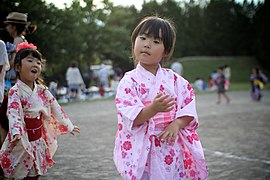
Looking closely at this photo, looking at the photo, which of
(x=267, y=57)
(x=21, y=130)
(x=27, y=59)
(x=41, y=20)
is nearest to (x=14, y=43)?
(x=27, y=59)

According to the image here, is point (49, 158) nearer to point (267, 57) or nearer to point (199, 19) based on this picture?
point (267, 57)

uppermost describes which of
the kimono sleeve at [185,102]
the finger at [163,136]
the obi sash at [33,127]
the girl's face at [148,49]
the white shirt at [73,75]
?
the girl's face at [148,49]

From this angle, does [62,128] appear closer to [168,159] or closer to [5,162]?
[5,162]

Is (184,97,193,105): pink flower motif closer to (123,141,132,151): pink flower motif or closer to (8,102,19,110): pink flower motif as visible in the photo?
(123,141,132,151): pink flower motif

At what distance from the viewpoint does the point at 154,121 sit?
2770mm

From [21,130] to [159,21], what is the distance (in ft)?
5.10

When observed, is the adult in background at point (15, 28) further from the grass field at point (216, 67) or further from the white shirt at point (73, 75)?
the grass field at point (216, 67)

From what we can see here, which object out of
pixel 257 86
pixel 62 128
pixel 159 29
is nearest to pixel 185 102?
pixel 159 29

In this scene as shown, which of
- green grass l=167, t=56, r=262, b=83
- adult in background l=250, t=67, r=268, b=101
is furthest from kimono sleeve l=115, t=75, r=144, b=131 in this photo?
green grass l=167, t=56, r=262, b=83

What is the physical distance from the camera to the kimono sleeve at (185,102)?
109 inches

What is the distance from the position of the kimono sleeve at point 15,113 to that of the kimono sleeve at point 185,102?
4.75ft

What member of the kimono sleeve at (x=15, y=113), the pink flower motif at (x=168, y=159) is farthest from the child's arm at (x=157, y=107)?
the kimono sleeve at (x=15, y=113)

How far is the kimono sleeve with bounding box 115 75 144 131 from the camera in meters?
2.62

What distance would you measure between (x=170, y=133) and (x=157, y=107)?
0.95ft
